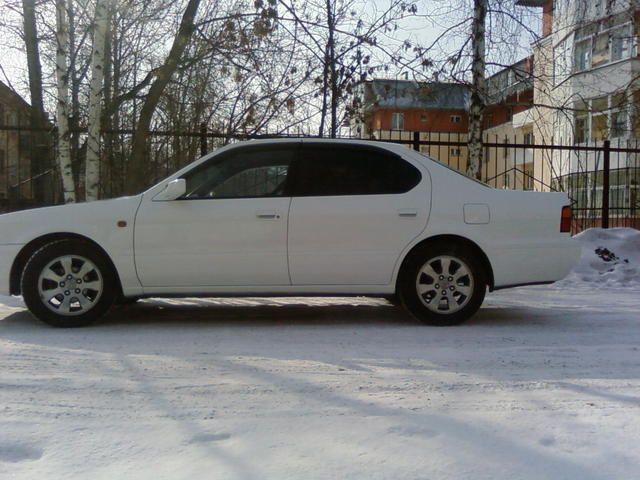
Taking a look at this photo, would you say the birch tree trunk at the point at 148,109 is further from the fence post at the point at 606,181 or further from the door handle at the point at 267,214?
the fence post at the point at 606,181

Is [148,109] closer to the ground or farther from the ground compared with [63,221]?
farther from the ground

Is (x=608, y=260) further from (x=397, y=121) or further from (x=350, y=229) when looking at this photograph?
(x=397, y=121)

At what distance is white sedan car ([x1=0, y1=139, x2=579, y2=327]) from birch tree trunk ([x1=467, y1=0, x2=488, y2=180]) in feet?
15.7

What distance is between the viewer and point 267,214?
18.1 feet

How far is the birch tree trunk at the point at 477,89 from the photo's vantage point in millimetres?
10328

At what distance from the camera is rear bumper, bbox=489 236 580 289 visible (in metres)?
5.64

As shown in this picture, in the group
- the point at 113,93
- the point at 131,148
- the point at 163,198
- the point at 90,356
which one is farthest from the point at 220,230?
the point at 113,93

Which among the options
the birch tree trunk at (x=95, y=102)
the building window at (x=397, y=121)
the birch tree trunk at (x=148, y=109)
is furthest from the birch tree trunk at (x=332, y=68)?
A: the birch tree trunk at (x=95, y=102)

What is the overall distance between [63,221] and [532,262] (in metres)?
4.10

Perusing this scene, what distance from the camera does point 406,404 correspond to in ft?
11.7

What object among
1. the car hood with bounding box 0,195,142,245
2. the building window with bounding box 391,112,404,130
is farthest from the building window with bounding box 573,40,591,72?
the car hood with bounding box 0,195,142,245

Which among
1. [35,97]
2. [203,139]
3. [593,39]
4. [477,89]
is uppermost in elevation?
[593,39]

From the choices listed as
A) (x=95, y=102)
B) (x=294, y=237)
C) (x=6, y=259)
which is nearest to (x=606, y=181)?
(x=294, y=237)

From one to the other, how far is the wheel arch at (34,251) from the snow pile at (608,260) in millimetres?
6345
